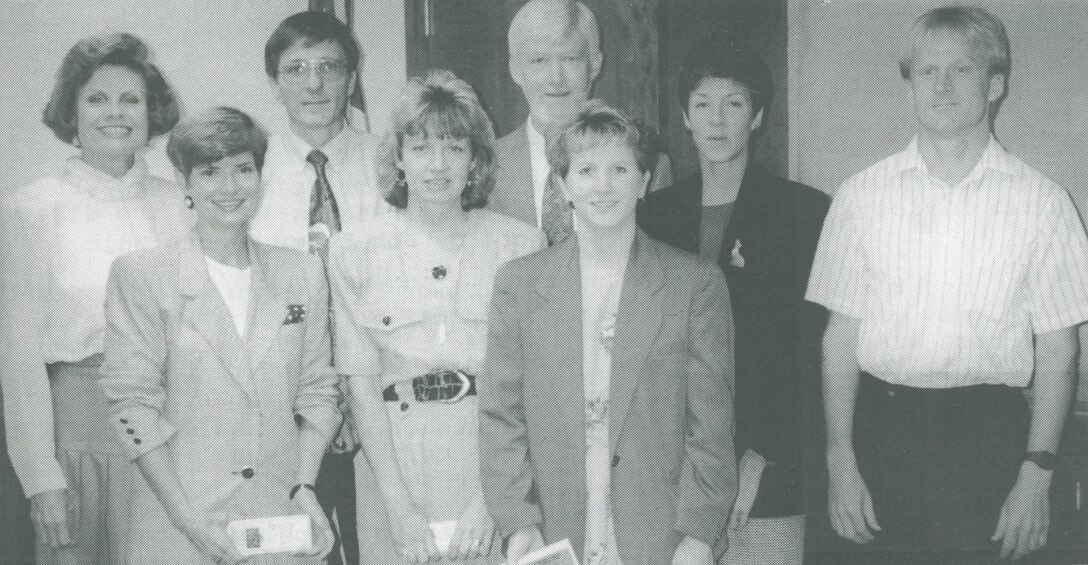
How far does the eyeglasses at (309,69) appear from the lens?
107 inches

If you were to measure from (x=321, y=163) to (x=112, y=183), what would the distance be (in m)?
0.59

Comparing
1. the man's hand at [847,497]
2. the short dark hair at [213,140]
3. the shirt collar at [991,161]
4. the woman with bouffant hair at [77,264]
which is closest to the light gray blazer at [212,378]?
the woman with bouffant hair at [77,264]

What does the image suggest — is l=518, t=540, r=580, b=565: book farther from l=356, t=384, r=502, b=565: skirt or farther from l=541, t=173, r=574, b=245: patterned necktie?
l=541, t=173, r=574, b=245: patterned necktie

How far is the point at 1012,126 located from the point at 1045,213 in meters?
0.26

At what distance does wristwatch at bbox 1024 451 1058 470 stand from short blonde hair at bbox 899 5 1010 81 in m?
1.06

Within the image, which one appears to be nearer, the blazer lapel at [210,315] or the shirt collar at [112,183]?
the blazer lapel at [210,315]

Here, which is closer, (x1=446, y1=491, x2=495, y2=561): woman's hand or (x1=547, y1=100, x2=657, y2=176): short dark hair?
(x1=547, y1=100, x2=657, y2=176): short dark hair

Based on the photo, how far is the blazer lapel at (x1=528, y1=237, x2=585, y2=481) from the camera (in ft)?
7.81

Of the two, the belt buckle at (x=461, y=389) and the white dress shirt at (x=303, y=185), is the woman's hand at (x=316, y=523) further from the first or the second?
the white dress shirt at (x=303, y=185)

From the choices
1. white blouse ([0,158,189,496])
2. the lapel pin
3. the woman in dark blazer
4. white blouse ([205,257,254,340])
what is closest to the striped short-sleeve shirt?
the woman in dark blazer

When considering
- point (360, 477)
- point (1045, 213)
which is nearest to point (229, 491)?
point (360, 477)

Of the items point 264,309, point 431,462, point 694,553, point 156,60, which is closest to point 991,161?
point 694,553

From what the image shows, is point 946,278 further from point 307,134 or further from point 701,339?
point 307,134

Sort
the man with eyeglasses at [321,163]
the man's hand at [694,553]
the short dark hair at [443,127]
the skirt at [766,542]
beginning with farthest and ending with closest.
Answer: the man with eyeglasses at [321,163] < the skirt at [766,542] < the short dark hair at [443,127] < the man's hand at [694,553]
